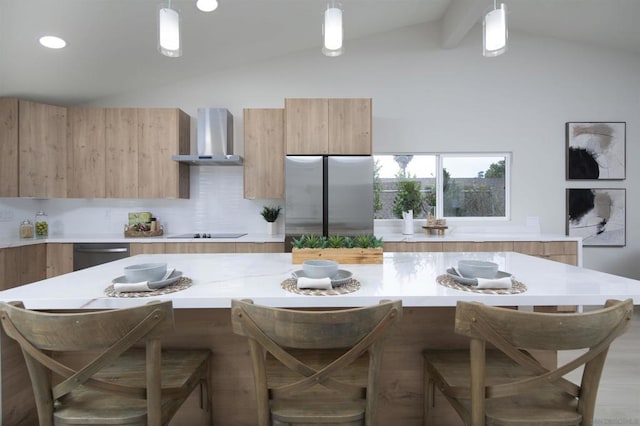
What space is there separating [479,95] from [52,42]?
457cm

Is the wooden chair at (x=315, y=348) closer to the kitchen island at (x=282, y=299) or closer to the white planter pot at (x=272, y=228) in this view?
the kitchen island at (x=282, y=299)

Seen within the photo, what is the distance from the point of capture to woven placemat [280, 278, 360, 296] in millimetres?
1119

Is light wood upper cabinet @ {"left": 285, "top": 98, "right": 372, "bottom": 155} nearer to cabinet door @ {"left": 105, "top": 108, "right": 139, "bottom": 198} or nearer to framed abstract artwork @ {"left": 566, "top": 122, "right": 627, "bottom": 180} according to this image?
cabinet door @ {"left": 105, "top": 108, "right": 139, "bottom": 198}

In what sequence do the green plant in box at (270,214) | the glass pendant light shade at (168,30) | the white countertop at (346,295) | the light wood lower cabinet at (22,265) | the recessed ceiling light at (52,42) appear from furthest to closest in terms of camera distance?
the green plant in box at (270,214) → the light wood lower cabinet at (22,265) → the recessed ceiling light at (52,42) → the glass pendant light shade at (168,30) → the white countertop at (346,295)

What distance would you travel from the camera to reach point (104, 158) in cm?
355

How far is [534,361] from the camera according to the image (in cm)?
96

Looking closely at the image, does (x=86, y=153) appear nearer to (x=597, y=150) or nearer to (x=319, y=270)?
(x=319, y=270)

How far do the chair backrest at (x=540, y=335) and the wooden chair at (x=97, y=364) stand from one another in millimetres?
908

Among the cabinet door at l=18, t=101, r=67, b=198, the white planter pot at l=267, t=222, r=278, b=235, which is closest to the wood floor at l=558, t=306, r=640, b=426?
the white planter pot at l=267, t=222, r=278, b=235

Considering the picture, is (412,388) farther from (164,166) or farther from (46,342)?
(164,166)

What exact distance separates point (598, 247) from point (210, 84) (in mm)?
5342

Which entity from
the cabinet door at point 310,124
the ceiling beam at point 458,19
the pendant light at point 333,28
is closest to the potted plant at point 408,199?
the cabinet door at point 310,124

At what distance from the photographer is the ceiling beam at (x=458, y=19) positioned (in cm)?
306

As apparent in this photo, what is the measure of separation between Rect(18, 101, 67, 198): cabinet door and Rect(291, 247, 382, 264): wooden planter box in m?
3.38
